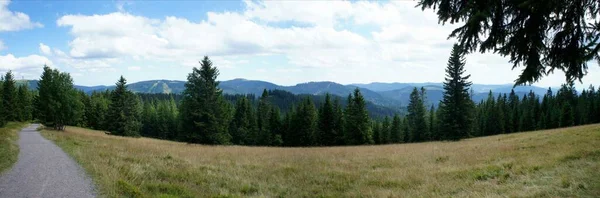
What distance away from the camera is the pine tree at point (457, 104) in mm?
40375

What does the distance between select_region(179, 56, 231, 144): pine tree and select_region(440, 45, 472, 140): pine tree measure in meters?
27.3

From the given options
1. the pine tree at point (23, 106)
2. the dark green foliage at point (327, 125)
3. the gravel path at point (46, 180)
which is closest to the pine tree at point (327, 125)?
the dark green foliage at point (327, 125)

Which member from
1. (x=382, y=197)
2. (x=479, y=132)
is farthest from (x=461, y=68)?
(x=479, y=132)

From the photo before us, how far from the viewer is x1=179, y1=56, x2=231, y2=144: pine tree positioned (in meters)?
39.7

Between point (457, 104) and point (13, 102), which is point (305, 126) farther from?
point (13, 102)

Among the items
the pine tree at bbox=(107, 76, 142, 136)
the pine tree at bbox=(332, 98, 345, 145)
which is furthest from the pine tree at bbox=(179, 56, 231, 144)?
the pine tree at bbox=(107, 76, 142, 136)

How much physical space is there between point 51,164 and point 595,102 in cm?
9580

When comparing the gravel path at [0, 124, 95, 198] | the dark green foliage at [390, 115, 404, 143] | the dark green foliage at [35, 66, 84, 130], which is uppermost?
the dark green foliage at [35, 66, 84, 130]

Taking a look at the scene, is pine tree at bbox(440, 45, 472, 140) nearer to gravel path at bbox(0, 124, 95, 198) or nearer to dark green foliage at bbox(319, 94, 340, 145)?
dark green foliage at bbox(319, 94, 340, 145)

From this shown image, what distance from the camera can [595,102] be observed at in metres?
74.2

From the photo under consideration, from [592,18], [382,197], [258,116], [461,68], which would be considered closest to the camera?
[592,18]

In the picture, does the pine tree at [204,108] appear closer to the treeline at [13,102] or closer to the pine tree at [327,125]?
the pine tree at [327,125]

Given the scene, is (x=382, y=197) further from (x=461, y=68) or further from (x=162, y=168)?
(x=461, y=68)

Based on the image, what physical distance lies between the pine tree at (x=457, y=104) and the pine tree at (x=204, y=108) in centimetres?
2730
